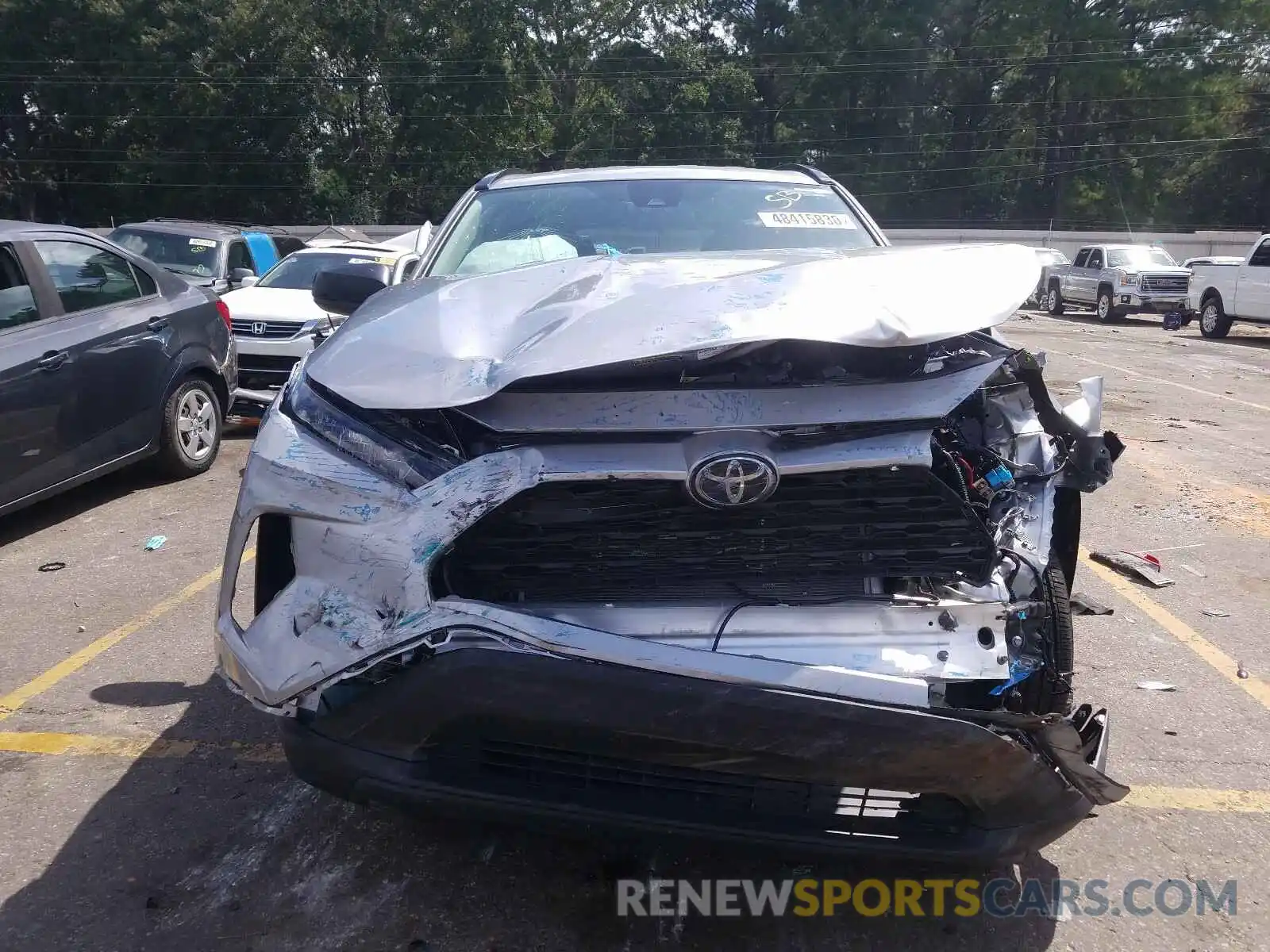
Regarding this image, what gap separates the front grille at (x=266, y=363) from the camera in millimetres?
9359

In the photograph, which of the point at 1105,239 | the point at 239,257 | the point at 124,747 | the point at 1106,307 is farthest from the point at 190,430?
the point at 1105,239

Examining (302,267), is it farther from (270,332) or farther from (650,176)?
(650,176)

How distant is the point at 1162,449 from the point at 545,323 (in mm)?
7534

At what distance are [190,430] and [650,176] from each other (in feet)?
12.8

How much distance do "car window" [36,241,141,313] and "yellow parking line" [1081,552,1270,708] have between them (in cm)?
583

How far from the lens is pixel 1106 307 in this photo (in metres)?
24.5

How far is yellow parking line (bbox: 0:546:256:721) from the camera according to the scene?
3682 mm

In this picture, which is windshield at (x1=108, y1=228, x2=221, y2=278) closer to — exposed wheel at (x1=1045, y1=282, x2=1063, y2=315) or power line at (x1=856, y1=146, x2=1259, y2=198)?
exposed wheel at (x1=1045, y1=282, x2=1063, y2=315)

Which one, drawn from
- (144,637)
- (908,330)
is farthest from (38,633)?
(908,330)

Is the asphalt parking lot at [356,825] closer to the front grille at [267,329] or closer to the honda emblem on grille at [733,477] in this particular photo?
the honda emblem on grille at [733,477]

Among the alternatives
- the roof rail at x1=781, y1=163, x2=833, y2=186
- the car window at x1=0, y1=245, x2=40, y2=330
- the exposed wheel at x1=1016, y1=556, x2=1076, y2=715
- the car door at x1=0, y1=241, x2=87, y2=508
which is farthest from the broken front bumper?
the car window at x1=0, y1=245, x2=40, y2=330

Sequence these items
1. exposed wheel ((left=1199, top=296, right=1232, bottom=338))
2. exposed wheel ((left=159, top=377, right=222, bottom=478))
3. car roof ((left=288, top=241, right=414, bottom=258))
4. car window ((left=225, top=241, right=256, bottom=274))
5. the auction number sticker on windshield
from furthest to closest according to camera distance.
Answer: exposed wheel ((left=1199, top=296, right=1232, bottom=338)) → car window ((left=225, top=241, right=256, bottom=274)) → car roof ((left=288, top=241, right=414, bottom=258)) → exposed wheel ((left=159, top=377, right=222, bottom=478)) → the auction number sticker on windshield

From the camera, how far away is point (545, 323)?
7.73 feet

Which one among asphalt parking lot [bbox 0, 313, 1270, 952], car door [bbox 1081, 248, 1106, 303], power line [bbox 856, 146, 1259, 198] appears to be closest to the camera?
asphalt parking lot [bbox 0, 313, 1270, 952]
